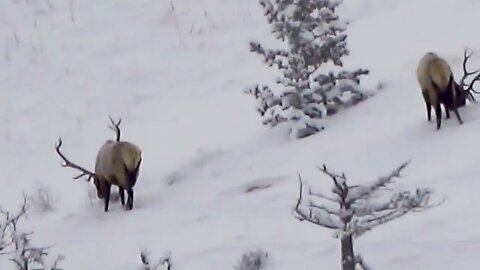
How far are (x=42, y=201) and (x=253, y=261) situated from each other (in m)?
4.33

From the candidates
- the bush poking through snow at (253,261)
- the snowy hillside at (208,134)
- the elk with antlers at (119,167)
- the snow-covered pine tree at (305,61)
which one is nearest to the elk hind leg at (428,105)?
the snowy hillside at (208,134)

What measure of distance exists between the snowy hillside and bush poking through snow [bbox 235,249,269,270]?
0.08 m

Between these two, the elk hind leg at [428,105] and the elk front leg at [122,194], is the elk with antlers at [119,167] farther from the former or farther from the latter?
the elk hind leg at [428,105]

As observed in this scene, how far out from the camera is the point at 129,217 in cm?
884

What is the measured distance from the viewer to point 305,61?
34.9 feet

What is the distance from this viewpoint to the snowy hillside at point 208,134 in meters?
6.77

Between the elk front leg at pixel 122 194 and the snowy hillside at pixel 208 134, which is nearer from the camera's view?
the snowy hillside at pixel 208 134

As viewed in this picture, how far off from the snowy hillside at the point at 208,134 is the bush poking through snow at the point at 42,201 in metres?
0.11

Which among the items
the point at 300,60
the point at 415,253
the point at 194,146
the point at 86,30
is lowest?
the point at 415,253

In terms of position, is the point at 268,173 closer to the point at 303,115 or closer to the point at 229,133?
the point at 303,115

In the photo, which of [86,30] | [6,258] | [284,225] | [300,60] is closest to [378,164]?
[284,225]

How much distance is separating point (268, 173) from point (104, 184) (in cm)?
145

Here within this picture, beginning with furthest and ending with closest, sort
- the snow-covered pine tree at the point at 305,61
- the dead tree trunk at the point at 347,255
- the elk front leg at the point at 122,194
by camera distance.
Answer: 1. the snow-covered pine tree at the point at 305,61
2. the elk front leg at the point at 122,194
3. the dead tree trunk at the point at 347,255

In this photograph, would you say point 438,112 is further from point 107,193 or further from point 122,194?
point 107,193
